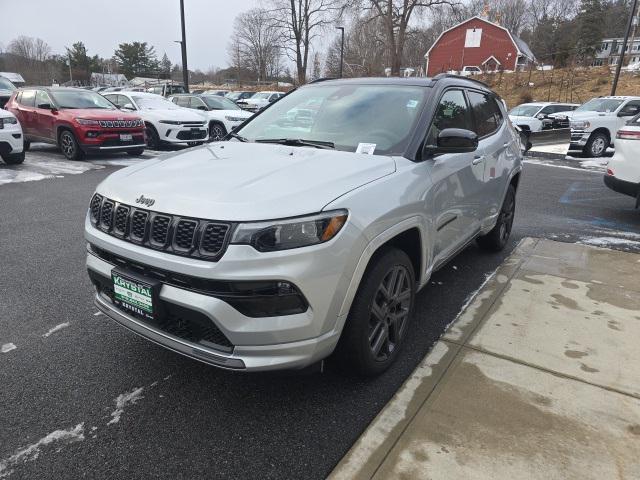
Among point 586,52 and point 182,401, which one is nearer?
point 182,401

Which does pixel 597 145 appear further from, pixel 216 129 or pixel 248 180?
pixel 248 180

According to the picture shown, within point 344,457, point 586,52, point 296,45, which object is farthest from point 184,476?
point 586,52

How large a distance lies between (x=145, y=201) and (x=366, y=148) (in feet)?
4.53

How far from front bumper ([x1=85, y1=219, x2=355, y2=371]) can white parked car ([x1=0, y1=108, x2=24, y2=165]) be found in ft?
29.0

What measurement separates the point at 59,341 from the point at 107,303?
791mm

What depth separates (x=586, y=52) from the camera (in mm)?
44031

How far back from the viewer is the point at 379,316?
2.63 metres

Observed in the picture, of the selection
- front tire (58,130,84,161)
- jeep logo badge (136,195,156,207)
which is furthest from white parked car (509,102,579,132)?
jeep logo badge (136,195,156,207)

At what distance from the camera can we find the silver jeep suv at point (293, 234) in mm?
2064

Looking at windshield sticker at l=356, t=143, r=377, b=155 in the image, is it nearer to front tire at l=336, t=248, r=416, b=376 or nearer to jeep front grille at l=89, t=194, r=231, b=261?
front tire at l=336, t=248, r=416, b=376

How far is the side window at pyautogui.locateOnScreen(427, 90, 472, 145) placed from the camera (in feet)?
10.5

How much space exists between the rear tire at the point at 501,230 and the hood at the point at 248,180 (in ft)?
8.66

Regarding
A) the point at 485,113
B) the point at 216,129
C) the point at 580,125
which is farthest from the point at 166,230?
the point at 580,125

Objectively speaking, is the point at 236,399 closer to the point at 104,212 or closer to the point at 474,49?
the point at 104,212
